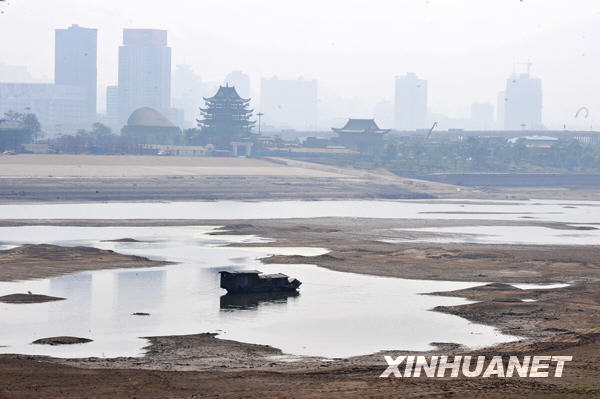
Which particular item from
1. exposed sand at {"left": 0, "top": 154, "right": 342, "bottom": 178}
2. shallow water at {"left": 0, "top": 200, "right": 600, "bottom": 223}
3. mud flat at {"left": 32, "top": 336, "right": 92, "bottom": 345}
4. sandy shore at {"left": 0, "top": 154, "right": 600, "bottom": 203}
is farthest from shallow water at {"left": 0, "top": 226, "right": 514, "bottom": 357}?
exposed sand at {"left": 0, "top": 154, "right": 342, "bottom": 178}

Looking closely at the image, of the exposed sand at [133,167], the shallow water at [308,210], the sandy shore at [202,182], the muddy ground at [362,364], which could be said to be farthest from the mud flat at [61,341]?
the exposed sand at [133,167]

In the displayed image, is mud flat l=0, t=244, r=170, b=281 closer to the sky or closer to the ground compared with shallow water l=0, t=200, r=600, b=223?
closer to the sky

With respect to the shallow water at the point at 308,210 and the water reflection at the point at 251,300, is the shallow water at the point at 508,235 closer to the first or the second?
the shallow water at the point at 308,210

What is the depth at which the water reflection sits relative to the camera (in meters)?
48.2

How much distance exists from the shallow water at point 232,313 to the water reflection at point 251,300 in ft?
0.19

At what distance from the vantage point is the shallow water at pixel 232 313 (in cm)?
3900

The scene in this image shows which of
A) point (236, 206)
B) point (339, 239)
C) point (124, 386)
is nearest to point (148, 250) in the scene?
point (339, 239)

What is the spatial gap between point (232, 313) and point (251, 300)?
14.1 ft

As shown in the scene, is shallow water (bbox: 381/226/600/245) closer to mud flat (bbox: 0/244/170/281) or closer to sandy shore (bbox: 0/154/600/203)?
mud flat (bbox: 0/244/170/281)

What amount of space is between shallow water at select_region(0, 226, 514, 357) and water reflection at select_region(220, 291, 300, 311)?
0.19ft

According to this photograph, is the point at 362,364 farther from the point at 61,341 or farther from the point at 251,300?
the point at 251,300

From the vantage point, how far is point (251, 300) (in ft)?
165

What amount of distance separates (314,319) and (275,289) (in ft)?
25.0

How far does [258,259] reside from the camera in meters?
66.6
